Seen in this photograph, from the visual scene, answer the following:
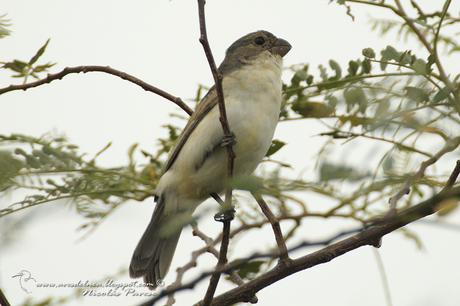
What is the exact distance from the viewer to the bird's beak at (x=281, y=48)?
4812 millimetres

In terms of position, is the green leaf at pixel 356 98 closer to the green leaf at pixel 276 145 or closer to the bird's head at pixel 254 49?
the green leaf at pixel 276 145

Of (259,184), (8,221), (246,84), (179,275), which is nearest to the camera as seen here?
(259,184)

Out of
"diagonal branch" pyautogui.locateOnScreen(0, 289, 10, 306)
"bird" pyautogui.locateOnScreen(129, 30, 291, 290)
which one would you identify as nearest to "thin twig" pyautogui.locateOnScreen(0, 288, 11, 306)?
"diagonal branch" pyautogui.locateOnScreen(0, 289, 10, 306)

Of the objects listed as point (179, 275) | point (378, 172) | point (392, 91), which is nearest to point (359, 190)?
point (378, 172)

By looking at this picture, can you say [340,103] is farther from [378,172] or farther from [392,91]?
[378,172]

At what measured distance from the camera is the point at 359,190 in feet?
4.51

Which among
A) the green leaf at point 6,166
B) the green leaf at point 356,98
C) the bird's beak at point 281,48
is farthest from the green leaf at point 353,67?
the bird's beak at point 281,48

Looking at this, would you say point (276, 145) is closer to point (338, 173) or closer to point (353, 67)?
point (353, 67)

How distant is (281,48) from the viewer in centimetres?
484

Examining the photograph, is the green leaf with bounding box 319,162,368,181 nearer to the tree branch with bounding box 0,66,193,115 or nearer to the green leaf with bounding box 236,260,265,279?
the tree branch with bounding box 0,66,193,115

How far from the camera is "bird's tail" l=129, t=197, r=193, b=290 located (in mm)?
4309

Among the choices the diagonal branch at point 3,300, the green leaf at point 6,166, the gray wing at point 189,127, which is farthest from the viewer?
the gray wing at point 189,127

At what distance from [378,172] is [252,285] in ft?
5.00

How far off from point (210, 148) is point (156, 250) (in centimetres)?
80
